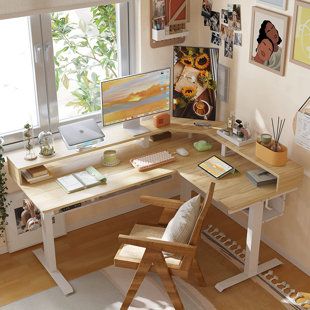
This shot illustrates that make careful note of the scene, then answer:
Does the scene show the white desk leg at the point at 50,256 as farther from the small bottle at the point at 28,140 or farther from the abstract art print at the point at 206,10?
the abstract art print at the point at 206,10

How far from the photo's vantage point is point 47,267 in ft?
14.7

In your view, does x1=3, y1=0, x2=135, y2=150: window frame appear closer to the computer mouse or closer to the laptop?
the laptop

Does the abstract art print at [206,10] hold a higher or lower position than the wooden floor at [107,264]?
higher

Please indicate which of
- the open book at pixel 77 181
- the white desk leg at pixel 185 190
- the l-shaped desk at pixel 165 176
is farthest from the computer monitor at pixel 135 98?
the white desk leg at pixel 185 190

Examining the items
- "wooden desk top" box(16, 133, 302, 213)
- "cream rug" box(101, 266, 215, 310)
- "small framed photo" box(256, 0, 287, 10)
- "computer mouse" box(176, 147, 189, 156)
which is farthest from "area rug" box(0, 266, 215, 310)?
"small framed photo" box(256, 0, 287, 10)

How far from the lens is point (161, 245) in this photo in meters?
3.78

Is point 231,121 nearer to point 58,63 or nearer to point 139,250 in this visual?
point 139,250

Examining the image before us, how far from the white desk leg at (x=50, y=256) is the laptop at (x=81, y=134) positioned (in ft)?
1.80

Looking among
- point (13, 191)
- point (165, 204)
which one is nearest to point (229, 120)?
point (165, 204)

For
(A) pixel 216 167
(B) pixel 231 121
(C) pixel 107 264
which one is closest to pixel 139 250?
(C) pixel 107 264

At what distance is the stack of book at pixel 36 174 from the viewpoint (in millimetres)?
4223

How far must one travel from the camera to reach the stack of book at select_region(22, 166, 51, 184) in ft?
13.9

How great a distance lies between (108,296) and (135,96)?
1430 millimetres

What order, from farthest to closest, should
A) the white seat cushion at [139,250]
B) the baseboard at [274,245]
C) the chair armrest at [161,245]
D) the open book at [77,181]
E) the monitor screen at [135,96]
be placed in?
the baseboard at [274,245], the monitor screen at [135,96], the open book at [77,181], the white seat cushion at [139,250], the chair armrest at [161,245]
